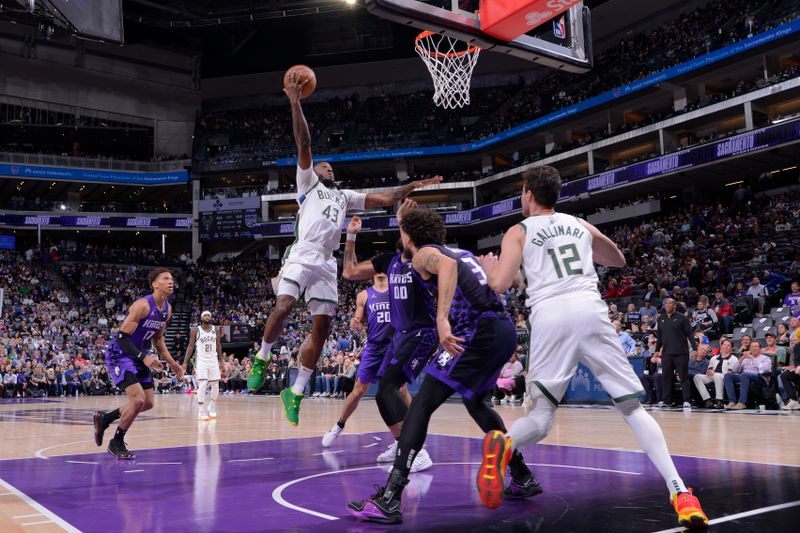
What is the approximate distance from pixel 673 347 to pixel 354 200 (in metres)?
7.73

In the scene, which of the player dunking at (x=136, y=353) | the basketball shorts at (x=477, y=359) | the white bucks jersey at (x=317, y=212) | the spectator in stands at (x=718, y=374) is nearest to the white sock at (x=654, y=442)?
the basketball shorts at (x=477, y=359)

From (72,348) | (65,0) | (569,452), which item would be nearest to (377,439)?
(569,452)

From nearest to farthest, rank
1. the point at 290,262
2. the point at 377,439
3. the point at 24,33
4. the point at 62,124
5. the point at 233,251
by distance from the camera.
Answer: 1. the point at 290,262
2. the point at 377,439
3. the point at 24,33
4. the point at 62,124
5. the point at 233,251

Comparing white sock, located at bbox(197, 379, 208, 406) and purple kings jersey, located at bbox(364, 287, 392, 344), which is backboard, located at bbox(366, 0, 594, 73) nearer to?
purple kings jersey, located at bbox(364, 287, 392, 344)

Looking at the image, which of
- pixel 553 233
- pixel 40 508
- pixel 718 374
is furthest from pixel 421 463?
pixel 718 374

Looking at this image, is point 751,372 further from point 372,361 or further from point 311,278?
point 311,278

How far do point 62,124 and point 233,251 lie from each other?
41.1 feet

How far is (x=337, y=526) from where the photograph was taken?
3.93 metres

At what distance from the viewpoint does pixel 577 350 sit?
4012 millimetres

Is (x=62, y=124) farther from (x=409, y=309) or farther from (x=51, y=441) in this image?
(x=409, y=309)

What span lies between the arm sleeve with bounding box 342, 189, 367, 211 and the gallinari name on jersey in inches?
119

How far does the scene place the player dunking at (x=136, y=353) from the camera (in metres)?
7.55

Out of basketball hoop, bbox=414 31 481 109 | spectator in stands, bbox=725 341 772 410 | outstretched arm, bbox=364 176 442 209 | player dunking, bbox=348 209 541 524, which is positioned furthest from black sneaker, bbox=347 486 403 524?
basketball hoop, bbox=414 31 481 109

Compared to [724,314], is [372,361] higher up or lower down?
lower down
